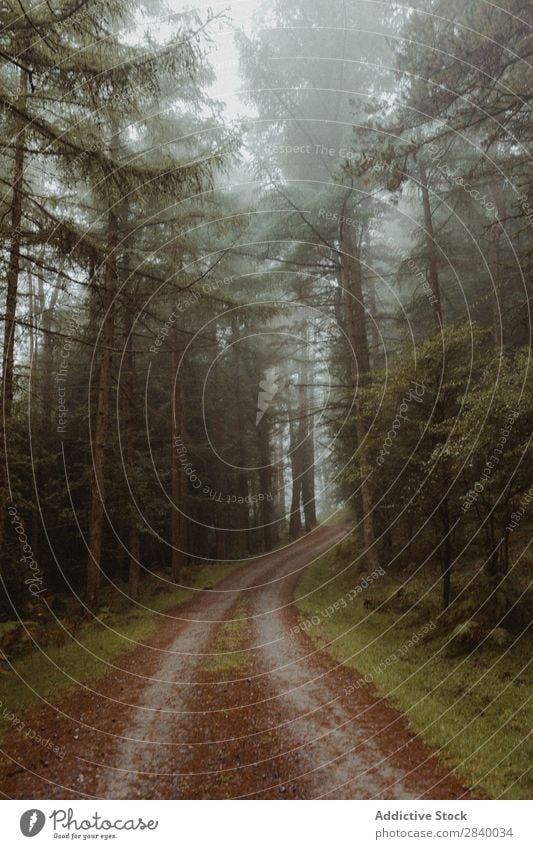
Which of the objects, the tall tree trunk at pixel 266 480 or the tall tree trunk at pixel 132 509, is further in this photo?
the tall tree trunk at pixel 266 480

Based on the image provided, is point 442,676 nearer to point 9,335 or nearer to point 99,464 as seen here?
point 99,464

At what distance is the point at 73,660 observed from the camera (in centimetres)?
1029

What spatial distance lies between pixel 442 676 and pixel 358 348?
11.2 m

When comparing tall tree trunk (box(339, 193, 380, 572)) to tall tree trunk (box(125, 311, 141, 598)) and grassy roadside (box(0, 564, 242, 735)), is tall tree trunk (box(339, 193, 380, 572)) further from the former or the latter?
tall tree trunk (box(125, 311, 141, 598))

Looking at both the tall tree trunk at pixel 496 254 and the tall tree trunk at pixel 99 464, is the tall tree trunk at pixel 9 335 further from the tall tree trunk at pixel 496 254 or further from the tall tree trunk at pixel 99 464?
the tall tree trunk at pixel 496 254

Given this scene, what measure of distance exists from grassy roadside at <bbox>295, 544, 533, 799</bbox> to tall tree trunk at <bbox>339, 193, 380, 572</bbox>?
1.79m

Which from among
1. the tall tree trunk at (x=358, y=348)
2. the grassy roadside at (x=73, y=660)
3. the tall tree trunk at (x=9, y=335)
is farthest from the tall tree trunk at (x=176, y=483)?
the tall tree trunk at (x=9, y=335)

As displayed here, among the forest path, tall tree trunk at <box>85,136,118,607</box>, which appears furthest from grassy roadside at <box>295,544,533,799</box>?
tall tree trunk at <box>85,136,118,607</box>

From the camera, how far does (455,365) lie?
10.2 metres

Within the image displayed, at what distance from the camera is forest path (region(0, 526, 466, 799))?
5.32 meters

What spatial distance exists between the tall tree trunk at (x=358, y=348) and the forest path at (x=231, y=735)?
5055mm

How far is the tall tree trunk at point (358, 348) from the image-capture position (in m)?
14.8

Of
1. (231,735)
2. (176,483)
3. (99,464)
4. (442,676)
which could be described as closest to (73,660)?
(231,735)
